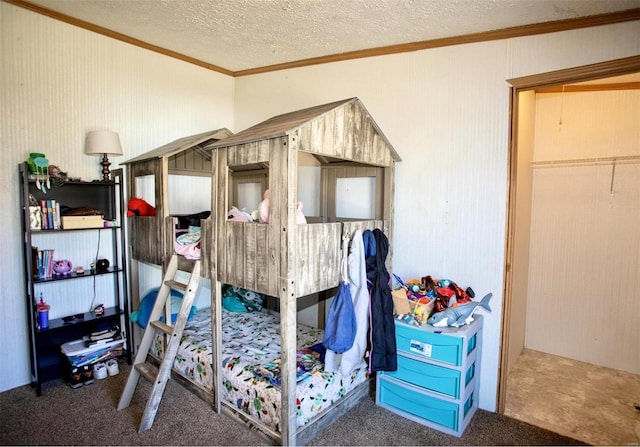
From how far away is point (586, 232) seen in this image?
3.25m

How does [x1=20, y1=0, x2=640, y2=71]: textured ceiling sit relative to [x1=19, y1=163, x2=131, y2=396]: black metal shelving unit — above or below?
above

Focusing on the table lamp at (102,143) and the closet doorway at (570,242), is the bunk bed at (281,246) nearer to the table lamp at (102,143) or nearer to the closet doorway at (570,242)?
the table lamp at (102,143)

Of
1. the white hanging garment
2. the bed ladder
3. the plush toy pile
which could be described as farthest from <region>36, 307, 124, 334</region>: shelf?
the plush toy pile

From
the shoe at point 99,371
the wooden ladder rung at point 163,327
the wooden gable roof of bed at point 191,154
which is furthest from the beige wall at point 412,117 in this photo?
the wooden ladder rung at point 163,327

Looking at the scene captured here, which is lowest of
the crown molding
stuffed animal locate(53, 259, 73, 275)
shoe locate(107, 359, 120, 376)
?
shoe locate(107, 359, 120, 376)

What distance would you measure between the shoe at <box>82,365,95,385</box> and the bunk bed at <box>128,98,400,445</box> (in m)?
0.66

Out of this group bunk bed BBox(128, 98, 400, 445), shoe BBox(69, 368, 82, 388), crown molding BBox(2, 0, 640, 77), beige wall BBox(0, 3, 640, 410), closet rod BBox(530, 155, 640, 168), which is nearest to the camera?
bunk bed BBox(128, 98, 400, 445)

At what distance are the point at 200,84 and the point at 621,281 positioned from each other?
174 inches

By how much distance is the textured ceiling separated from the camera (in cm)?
217

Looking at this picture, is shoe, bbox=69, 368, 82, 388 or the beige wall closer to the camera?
the beige wall

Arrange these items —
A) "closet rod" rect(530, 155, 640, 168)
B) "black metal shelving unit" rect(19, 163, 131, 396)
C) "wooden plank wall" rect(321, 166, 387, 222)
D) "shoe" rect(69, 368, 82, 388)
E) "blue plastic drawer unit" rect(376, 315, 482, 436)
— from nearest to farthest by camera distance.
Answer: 1. "blue plastic drawer unit" rect(376, 315, 482, 436)
2. "black metal shelving unit" rect(19, 163, 131, 396)
3. "shoe" rect(69, 368, 82, 388)
4. "wooden plank wall" rect(321, 166, 387, 222)
5. "closet rod" rect(530, 155, 640, 168)

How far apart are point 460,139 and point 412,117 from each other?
0.43 metres

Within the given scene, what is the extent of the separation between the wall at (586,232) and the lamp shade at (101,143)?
12.6 ft

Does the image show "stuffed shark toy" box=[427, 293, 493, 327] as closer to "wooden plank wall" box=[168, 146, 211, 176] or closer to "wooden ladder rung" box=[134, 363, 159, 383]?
"wooden ladder rung" box=[134, 363, 159, 383]
